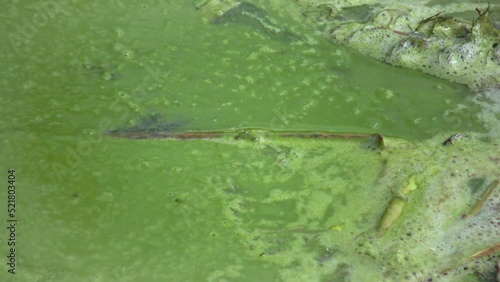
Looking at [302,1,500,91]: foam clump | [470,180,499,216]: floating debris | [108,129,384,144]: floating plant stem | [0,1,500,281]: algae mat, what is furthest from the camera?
[302,1,500,91]: foam clump

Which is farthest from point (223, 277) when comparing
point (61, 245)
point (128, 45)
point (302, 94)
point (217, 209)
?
point (128, 45)

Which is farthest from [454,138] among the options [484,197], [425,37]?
[425,37]

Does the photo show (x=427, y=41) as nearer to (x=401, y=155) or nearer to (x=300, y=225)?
(x=401, y=155)

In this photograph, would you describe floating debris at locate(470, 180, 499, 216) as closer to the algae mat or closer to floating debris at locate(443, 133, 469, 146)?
the algae mat

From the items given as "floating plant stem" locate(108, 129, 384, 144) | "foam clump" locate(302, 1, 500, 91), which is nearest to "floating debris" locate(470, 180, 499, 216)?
"floating plant stem" locate(108, 129, 384, 144)

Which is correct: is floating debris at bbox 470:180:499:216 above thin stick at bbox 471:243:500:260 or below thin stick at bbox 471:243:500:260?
above

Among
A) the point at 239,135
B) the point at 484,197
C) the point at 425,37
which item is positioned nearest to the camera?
the point at 484,197

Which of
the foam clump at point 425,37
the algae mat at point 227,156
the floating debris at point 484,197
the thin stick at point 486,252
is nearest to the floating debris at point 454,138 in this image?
the algae mat at point 227,156

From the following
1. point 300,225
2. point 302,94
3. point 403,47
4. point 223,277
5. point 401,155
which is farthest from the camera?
point 403,47

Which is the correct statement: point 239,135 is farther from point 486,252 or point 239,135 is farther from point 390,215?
point 486,252
